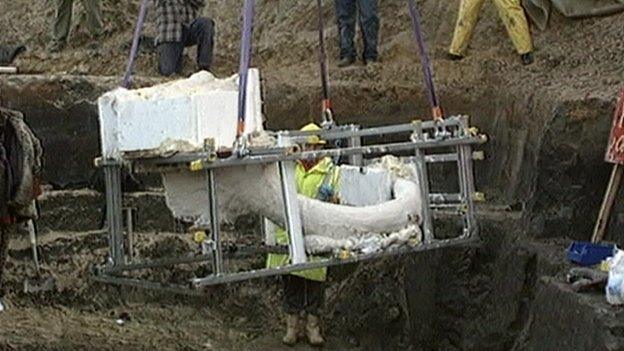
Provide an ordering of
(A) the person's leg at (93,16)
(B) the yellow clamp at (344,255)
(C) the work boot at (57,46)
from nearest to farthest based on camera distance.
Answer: (B) the yellow clamp at (344,255), (C) the work boot at (57,46), (A) the person's leg at (93,16)

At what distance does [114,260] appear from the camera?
6812 millimetres

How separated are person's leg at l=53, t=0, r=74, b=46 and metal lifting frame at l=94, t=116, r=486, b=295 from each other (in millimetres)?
7248

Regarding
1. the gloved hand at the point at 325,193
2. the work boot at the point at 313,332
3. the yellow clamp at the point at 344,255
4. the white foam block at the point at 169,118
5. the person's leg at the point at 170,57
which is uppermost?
the person's leg at the point at 170,57

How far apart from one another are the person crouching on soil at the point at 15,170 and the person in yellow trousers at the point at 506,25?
5.25 metres

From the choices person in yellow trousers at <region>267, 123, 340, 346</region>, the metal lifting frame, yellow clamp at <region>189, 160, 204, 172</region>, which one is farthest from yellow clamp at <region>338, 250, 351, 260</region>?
person in yellow trousers at <region>267, 123, 340, 346</region>

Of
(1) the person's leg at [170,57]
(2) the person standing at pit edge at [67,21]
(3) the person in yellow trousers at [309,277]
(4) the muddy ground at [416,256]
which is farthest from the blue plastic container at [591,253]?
(2) the person standing at pit edge at [67,21]

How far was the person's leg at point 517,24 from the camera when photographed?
11.5 meters

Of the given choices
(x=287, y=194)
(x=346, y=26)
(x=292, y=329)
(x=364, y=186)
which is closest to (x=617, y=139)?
(x=364, y=186)

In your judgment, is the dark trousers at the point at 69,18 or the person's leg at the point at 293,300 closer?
the person's leg at the point at 293,300

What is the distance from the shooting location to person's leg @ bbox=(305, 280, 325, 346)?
9.25 metres

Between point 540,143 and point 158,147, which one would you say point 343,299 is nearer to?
point 540,143

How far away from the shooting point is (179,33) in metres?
12.4

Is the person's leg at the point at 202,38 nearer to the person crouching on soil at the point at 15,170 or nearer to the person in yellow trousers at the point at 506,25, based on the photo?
the person in yellow trousers at the point at 506,25

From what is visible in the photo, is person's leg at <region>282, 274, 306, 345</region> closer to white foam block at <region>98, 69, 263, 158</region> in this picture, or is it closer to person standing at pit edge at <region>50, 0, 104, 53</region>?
white foam block at <region>98, 69, 263, 158</region>
